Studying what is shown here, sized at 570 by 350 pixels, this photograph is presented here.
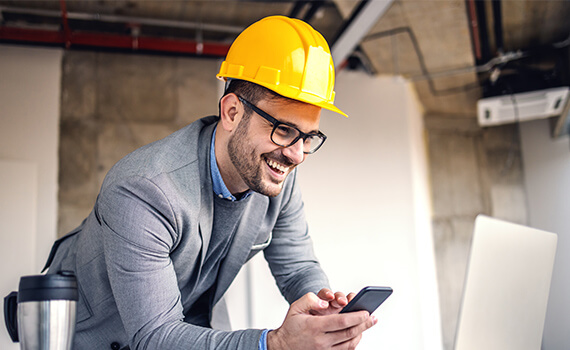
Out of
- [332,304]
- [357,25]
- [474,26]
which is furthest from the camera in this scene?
[474,26]

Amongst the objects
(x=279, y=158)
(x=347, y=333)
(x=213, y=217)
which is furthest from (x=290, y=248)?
(x=347, y=333)

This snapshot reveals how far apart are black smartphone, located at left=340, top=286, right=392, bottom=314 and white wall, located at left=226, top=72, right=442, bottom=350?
265 cm

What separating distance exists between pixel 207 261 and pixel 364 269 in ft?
8.56

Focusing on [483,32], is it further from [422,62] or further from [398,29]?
[398,29]

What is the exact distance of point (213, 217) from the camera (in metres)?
1.51

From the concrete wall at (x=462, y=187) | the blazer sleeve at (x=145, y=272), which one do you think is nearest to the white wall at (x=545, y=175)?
the concrete wall at (x=462, y=187)

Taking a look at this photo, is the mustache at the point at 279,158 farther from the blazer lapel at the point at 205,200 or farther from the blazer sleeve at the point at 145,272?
the blazer sleeve at the point at 145,272

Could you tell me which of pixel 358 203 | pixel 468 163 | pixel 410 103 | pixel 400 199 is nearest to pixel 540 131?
pixel 468 163

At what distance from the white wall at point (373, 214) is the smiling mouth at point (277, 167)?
7.81 feet

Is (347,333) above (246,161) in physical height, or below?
below

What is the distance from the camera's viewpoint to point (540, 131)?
14.6ft

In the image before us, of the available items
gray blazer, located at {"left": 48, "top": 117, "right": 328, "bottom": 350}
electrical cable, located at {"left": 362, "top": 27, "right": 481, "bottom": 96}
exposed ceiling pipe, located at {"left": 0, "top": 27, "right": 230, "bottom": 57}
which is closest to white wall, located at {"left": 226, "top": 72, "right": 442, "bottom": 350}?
electrical cable, located at {"left": 362, "top": 27, "right": 481, "bottom": 96}

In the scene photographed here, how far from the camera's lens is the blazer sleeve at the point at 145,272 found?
1.20m

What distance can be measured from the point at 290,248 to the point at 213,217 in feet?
1.19
